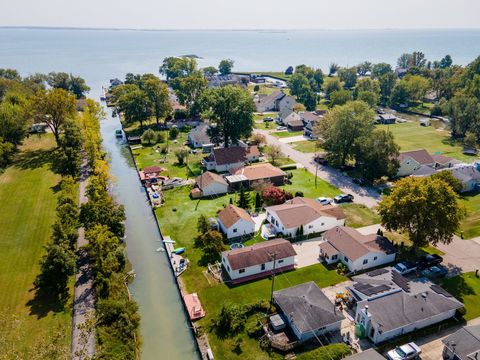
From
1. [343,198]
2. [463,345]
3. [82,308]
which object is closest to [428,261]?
[463,345]

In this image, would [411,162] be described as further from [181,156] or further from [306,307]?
[306,307]

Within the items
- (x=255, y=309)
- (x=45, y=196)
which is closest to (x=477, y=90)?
(x=255, y=309)

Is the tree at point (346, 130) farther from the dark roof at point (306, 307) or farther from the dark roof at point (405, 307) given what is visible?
the dark roof at point (306, 307)

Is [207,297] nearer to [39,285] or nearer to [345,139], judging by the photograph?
[39,285]

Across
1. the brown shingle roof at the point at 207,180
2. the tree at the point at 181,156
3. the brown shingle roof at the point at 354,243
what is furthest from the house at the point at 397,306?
the tree at the point at 181,156

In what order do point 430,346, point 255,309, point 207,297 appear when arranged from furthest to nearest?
point 207,297 → point 255,309 → point 430,346

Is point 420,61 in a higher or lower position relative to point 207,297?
higher

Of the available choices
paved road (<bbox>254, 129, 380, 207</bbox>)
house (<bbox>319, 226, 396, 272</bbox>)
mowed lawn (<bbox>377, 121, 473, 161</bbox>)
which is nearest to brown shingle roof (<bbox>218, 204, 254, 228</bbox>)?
house (<bbox>319, 226, 396, 272</bbox>)
